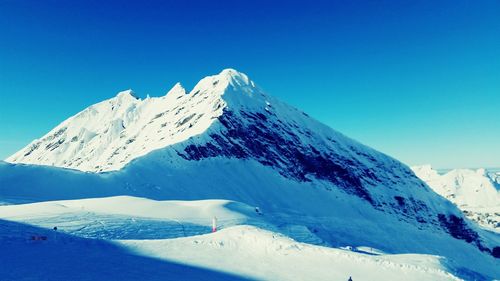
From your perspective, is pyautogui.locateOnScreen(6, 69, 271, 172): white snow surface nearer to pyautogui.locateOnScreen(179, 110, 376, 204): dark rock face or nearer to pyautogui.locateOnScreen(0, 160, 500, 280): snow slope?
pyautogui.locateOnScreen(179, 110, 376, 204): dark rock face

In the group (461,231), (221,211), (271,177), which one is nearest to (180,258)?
(221,211)

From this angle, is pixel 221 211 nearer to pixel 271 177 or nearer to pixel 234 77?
pixel 271 177

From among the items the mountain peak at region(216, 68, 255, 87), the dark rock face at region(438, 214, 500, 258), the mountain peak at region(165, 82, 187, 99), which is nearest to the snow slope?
the dark rock face at region(438, 214, 500, 258)

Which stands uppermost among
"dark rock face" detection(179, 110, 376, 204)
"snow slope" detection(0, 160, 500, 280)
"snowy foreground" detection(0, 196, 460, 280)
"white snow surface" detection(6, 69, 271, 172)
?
"white snow surface" detection(6, 69, 271, 172)

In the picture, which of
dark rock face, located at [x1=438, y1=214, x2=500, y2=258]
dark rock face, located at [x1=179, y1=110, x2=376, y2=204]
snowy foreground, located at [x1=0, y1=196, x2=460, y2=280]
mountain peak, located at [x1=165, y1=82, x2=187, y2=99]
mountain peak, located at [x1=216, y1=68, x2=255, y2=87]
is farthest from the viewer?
mountain peak, located at [x1=165, y1=82, x2=187, y2=99]

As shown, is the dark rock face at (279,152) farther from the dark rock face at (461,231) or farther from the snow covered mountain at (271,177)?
the dark rock face at (461,231)

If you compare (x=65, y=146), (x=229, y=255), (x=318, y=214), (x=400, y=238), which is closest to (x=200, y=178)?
(x=318, y=214)

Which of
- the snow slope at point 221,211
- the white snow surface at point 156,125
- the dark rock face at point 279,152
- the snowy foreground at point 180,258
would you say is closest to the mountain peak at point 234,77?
the white snow surface at point 156,125
